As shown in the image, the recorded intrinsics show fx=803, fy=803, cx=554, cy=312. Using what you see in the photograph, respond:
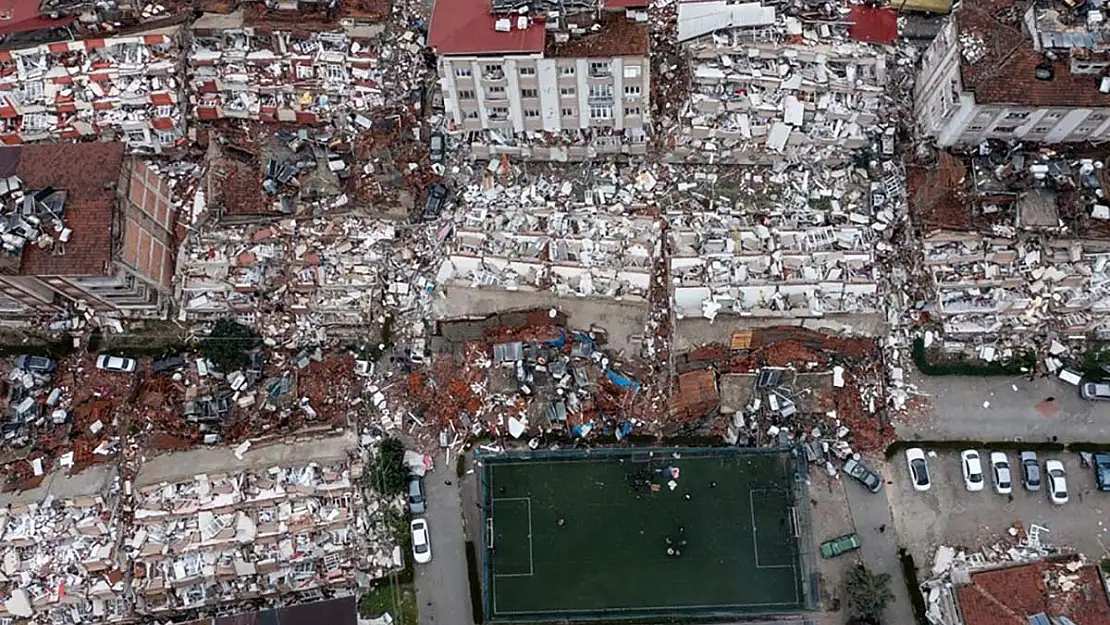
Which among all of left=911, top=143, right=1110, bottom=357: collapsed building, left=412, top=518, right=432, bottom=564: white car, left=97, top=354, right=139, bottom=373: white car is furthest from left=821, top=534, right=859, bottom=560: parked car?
left=97, top=354, right=139, bottom=373: white car

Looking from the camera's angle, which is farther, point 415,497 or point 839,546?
point 415,497

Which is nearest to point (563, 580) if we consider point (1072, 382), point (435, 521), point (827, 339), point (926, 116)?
point (435, 521)

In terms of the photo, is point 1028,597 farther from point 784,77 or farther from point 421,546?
point 421,546

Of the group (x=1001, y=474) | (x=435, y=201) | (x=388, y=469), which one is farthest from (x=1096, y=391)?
(x=388, y=469)

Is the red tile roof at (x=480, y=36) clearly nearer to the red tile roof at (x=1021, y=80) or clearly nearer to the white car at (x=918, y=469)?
the red tile roof at (x=1021, y=80)

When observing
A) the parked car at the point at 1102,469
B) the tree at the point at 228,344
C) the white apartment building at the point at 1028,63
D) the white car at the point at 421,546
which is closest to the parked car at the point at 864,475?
the parked car at the point at 1102,469

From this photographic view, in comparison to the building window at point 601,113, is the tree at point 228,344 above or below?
below

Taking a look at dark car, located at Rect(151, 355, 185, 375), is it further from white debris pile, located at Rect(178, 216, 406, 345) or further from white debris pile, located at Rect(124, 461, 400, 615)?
white debris pile, located at Rect(124, 461, 400, 615)
